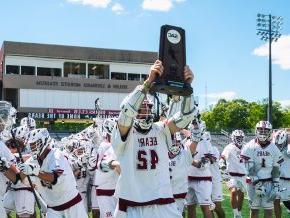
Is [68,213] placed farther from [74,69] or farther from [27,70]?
[74,69]

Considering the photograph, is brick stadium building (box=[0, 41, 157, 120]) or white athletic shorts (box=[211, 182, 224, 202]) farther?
brick stadium building (box=[0, 41, 157, 120])

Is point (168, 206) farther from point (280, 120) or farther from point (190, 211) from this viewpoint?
point (280, 120)

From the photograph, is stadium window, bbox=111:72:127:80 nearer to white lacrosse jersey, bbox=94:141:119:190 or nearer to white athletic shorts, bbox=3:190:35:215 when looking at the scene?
white athletic shorts, bbox=3:190:35:215

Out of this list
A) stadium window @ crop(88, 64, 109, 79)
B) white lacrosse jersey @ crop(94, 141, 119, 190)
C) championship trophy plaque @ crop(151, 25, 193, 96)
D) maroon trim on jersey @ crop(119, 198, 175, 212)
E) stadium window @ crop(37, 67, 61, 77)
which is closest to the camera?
championship trophy plaque @ crop(151, 25, 193, 96)

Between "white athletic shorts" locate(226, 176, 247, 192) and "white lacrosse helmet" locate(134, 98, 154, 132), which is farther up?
"white lacrosse helmet" locate(134, 98, 154, 132)

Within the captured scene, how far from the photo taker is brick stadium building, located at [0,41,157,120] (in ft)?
173

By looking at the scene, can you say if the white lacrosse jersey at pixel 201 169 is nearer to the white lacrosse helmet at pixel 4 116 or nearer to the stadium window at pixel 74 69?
the white lacrosse helmet at pixel 4 116

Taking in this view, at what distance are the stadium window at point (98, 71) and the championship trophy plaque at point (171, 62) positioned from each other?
2046 inches

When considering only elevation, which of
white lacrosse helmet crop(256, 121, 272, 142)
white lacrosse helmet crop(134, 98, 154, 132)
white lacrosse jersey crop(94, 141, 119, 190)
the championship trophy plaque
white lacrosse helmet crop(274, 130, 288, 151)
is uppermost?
the championship trophy plaque

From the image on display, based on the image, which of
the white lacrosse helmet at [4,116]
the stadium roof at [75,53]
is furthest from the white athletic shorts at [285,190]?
the stadium roof at [75,53]

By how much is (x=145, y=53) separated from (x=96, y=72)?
5444 millimetres

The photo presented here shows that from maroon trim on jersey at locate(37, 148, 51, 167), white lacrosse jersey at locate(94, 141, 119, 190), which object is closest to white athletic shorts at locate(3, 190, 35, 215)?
white lacrosse jersey at locate(94, 141, 119, 190)

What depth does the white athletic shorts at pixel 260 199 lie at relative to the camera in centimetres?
995

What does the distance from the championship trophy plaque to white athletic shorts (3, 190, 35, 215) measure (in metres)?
5.04
